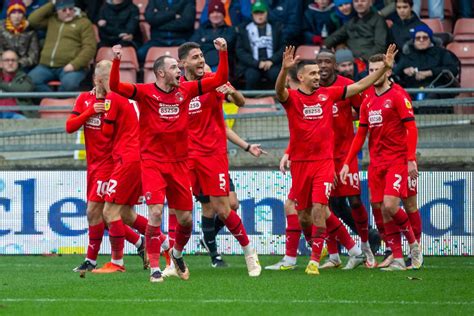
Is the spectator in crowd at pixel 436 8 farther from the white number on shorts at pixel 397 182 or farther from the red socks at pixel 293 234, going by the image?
the red socks at pixel 293 234

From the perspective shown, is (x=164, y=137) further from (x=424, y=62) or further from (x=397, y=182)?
(x=424, y=62)

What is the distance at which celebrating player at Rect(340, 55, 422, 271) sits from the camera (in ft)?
43.8

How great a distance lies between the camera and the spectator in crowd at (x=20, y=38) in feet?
64.5

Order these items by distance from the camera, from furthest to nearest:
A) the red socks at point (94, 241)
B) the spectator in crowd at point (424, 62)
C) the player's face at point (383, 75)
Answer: the spectator in crowd at point (424, 62) → the red socks at point (94, 241) → the player's face at point (383, 75)

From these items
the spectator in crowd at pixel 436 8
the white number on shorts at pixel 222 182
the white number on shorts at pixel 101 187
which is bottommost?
the white number on shorts at pixel 101 187

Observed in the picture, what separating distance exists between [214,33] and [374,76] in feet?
21.8

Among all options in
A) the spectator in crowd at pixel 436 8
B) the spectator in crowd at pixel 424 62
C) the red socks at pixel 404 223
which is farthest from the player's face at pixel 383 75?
the spectator in crowd at pixel 436 8

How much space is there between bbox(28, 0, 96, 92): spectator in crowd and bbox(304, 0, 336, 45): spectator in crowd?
3.33 m

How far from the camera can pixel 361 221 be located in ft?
47.1

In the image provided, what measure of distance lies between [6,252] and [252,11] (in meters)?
5.22

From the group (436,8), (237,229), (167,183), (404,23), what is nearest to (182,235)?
(237,229)

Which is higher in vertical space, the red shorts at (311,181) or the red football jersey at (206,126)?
the red football jersey at (206,126)

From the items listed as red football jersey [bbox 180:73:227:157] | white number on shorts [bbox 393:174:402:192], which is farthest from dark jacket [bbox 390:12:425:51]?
red football jersey [bbox 180:73:227:157]

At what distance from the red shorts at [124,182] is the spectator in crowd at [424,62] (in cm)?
564
